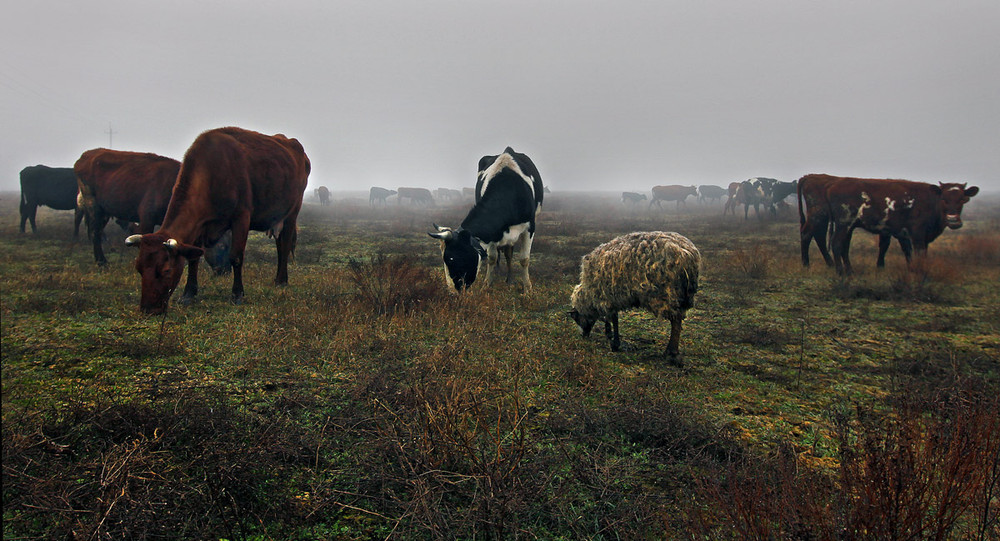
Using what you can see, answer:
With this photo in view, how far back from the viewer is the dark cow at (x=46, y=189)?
1358cm

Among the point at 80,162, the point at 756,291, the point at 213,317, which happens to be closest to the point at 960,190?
the point at 756,291

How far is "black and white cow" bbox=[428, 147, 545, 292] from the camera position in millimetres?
7473

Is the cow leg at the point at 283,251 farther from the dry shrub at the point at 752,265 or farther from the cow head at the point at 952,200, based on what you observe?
the cow head at the point at 952,200

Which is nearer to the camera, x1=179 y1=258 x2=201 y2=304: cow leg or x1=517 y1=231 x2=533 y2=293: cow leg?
x1=179 y1=258 x2=201 y2=304: cow leg

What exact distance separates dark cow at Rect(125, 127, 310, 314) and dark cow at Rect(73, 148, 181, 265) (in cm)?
206

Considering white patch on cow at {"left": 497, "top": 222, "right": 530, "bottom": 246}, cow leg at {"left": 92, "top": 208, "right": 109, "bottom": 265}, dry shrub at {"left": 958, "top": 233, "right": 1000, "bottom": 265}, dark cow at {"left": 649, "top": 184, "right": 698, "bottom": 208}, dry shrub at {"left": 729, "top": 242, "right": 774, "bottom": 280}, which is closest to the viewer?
white patch on cow at {"left": 497, "top": 222, "right": 530, "bottom": 246}

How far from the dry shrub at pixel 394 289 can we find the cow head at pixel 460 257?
32 centimetres

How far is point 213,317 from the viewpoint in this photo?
5949mm

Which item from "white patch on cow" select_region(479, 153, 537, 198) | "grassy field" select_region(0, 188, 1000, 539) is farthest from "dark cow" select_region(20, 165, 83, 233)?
"white patch on cow" select_region(479, 153, 537, 198)

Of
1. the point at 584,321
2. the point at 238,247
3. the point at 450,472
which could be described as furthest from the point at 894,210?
the point at 238,247

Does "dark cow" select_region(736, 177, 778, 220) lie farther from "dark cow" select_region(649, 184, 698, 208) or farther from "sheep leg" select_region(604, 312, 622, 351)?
"sheep leg" select_region(604, 312, 622, 351)

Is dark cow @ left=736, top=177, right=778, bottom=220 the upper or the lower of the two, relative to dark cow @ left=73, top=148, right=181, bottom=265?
upper

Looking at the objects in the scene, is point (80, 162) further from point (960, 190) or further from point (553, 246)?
point (960, 190)

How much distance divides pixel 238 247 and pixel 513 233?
4.58 meters
